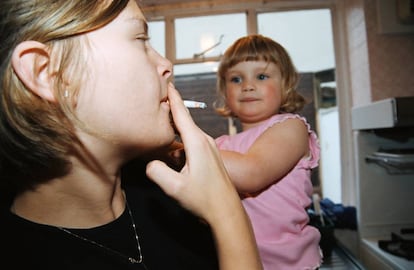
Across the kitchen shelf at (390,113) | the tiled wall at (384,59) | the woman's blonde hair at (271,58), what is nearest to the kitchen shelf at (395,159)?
the kitchen shelf at (390,113)

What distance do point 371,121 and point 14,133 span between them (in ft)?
5.12

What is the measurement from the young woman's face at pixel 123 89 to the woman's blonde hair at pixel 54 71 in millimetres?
18

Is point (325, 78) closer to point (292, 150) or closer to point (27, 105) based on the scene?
point (292, 150)

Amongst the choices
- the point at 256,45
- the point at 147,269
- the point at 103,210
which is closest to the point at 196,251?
the point at 147,269

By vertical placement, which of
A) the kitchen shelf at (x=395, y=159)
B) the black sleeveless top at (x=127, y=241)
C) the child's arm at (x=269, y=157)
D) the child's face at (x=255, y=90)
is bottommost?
the kitchen shelf at (x=395, y=159)

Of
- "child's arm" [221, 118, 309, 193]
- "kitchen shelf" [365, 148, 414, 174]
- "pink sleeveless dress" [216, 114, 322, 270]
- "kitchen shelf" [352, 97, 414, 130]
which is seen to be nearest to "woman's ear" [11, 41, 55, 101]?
"child's arm" [221, 118, 309, 193]

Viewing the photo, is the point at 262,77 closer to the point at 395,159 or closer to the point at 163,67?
the point at 163,67

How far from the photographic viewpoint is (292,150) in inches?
32.1

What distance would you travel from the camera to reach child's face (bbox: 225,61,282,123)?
977 mm

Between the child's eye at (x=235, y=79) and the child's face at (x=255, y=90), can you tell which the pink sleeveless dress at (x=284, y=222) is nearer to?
the child's face at (x=255, y=90)

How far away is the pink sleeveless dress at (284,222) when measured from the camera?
0.85 m

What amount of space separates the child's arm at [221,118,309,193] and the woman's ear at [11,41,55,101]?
423mm

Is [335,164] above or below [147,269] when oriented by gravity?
below

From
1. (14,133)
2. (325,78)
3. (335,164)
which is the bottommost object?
(335,164)
